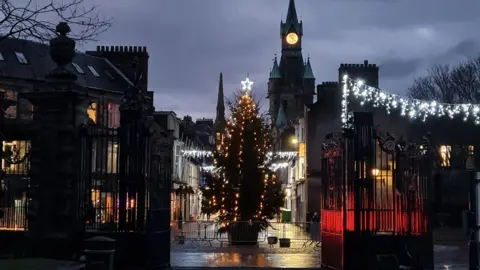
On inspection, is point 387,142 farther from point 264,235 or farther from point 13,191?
point 264,235

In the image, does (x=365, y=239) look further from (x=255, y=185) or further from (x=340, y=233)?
(x=255, y=185)

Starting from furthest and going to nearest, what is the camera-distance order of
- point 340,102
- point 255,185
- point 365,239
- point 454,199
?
point 340,102
point 454,199
point 255,185
point 365,239

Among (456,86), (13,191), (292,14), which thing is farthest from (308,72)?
(13,191)

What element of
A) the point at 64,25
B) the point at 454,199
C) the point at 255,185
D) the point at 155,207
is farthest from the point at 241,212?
the point at 454,199

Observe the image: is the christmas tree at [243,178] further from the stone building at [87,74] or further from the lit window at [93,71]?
the lit window at [93,71]

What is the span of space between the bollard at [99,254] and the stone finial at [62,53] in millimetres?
4406

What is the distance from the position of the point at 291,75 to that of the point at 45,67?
94579 mm

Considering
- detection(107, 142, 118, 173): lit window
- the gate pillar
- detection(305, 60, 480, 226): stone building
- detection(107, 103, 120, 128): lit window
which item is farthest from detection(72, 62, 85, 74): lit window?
the gate pillar

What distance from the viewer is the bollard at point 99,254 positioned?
619 inches

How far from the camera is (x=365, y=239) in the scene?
17250 mm

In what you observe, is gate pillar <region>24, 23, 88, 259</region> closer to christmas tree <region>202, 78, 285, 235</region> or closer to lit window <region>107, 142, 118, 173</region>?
lit window <region>107, 142, 118, 173</region>

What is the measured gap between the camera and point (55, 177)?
17.6 m

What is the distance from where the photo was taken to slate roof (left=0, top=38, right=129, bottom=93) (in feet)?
160

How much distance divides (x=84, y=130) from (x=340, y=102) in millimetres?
41328
